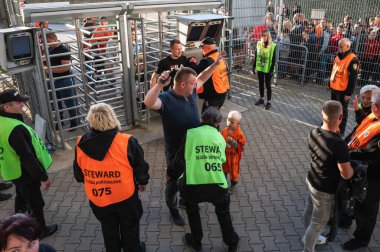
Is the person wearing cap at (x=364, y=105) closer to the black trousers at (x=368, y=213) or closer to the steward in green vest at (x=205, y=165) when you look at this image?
the black trousers at (x=368, y=213)

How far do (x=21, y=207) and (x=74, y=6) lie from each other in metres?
3.42

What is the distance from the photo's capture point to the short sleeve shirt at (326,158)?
10.9 ft

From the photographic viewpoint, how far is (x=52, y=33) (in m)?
6.34

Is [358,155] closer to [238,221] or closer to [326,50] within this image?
[238,221]

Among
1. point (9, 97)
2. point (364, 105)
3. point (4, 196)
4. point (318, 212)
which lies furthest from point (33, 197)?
point (364, 105)

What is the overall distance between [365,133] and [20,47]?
5011 millimetres

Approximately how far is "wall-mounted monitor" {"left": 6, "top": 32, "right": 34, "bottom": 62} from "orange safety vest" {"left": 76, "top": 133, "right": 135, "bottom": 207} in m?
3.01

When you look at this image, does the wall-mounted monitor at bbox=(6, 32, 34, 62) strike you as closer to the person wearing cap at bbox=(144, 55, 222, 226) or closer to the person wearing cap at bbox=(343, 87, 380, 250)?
the person wearing cap at bbox=(144, 55, 222, 226)

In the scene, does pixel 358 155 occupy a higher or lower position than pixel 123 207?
higher

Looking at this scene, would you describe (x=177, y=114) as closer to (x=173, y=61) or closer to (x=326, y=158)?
(x=326, y=158)

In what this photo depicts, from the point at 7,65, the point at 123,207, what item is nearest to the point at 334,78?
the point at 123,207

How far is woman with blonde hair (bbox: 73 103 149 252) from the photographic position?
3.22 metres

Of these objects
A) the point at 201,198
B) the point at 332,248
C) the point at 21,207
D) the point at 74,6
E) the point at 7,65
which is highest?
the point at 74,6

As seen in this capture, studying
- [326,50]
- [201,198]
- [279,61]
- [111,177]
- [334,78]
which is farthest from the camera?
[279,61]
